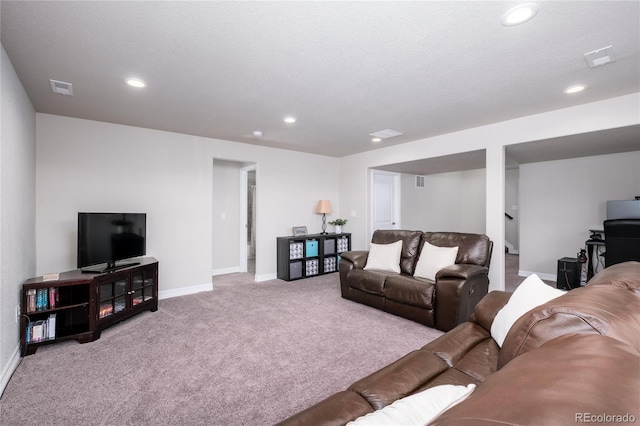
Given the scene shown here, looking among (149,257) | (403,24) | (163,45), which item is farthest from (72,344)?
(403,24)

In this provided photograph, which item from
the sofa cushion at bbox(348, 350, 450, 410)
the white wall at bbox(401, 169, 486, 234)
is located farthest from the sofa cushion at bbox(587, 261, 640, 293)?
the white wall at bbox(401, 169, 486, 234)

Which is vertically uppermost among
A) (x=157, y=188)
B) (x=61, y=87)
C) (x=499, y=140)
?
(x=61, y=87)

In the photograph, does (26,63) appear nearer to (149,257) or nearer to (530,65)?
(149,257)

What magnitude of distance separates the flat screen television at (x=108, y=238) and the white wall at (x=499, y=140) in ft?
12.9

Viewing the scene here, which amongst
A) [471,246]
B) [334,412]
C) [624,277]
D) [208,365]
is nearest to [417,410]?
[334,412]

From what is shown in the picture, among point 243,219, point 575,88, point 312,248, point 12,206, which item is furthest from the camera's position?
point 243,219

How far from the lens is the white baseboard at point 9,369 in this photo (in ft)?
6.84

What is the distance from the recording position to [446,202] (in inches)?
315

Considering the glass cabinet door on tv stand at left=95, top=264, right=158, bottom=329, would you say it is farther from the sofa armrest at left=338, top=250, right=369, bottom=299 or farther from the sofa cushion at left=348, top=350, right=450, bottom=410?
the sofa cushion at left=348, top=350, right=450, bottom=410

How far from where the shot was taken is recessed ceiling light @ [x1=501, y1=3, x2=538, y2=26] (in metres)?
1.70

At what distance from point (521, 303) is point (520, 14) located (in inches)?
67.2

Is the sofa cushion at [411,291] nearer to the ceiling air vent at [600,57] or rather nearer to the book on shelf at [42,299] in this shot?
the ceiling air vent at [600,57]

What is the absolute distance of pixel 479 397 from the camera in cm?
50

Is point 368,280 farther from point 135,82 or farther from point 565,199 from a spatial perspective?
point 565,199
